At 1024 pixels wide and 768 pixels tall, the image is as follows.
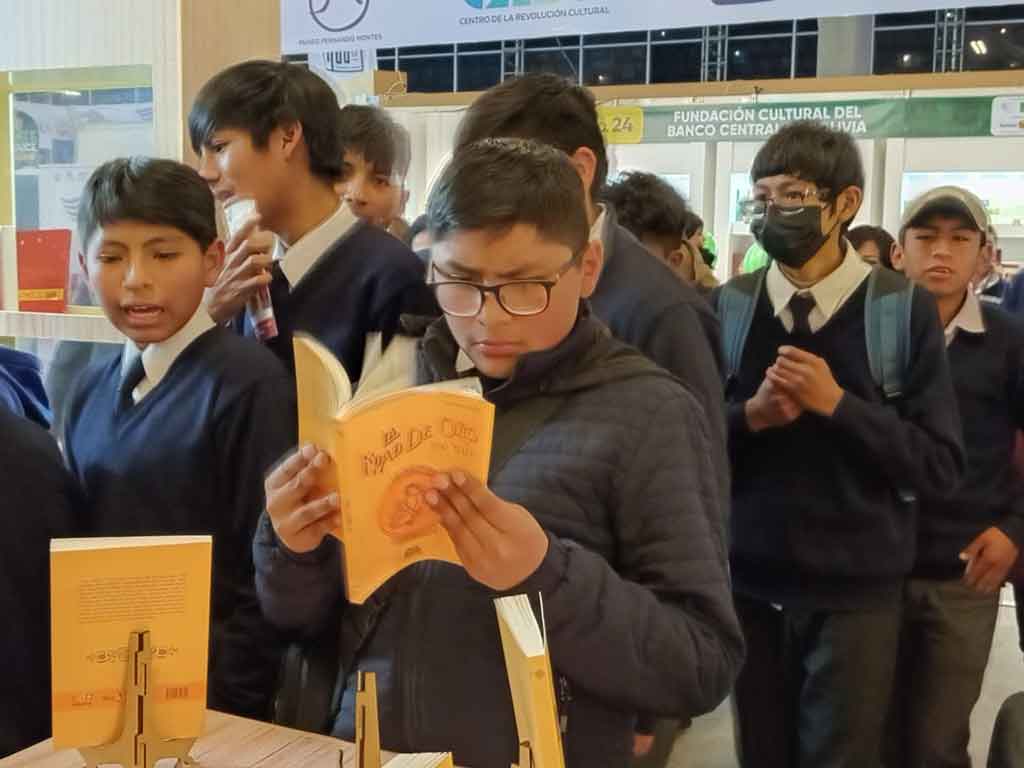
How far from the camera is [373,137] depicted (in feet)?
8.90

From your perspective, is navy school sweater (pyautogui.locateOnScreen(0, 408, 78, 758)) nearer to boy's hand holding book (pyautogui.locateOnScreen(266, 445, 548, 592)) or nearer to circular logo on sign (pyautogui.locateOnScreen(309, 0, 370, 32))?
boy's hand holding book (pyautogui.locateOnScreen(266, 445, 548, 592))

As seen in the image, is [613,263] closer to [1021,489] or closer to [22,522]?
A: [22,522]

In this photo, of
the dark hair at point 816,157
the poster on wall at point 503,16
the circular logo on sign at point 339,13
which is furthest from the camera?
the circular logo on sign at point 339,13

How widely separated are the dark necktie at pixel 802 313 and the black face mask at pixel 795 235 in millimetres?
74

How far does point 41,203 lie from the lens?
94.7 inches

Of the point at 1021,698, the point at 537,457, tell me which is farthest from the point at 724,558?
the point at 1021,698

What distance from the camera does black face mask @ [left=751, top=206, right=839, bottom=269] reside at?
7.91ft

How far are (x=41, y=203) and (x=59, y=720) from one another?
1.64 m

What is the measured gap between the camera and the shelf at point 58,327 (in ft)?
7.23

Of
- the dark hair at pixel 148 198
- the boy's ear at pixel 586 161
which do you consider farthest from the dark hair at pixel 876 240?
the dark hair at pixel 148 198

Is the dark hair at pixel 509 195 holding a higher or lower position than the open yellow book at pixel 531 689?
higher

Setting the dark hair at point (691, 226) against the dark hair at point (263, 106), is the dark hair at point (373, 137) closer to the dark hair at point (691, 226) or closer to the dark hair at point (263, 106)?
the dark hair at point (263, 106)

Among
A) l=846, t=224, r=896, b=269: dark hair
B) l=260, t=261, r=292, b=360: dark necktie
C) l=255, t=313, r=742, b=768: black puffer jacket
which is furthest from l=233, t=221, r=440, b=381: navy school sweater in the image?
l=846, t=224, r=896, b=269: dark hair

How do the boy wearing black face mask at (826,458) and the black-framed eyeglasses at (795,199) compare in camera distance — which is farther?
the black-framed eyeglasses at (795,199)
